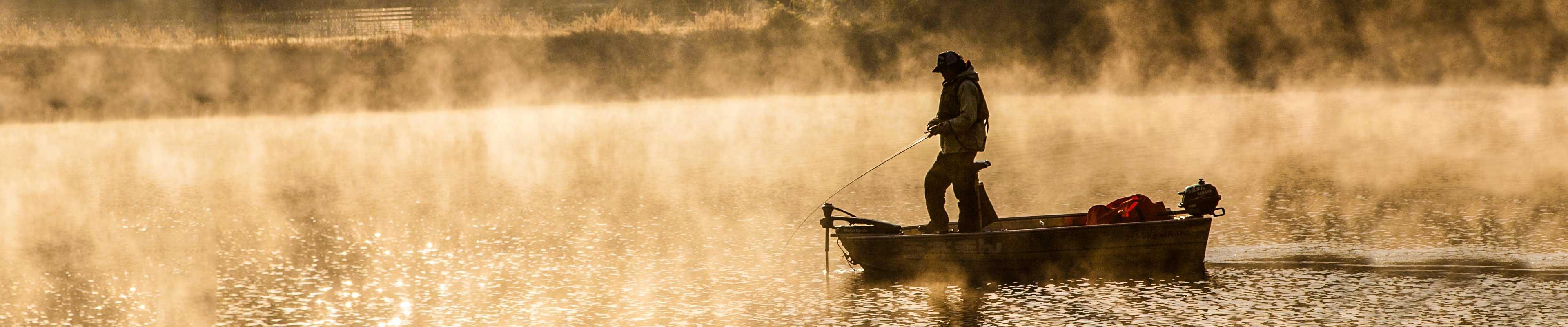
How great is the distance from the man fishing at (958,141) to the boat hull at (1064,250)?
31 cm

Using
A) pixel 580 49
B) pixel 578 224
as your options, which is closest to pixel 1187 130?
pixel 578 224

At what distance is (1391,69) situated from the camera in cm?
3550

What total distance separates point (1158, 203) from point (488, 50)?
27890 mm

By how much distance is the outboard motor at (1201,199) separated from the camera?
1084 centimetres

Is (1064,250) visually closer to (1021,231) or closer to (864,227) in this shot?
(1021,231)

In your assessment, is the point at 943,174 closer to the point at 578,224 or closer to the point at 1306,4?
the point at 578,224

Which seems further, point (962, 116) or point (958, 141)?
point (958, 141)

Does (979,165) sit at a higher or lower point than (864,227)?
higher

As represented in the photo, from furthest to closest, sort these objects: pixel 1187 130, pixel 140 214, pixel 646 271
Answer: pixel 1187 130
pixel 140 214
pixel 646 271

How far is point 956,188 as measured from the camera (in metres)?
11.0

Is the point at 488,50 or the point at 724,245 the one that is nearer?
the point at 724,245

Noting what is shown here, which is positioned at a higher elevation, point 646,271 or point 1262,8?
point 1262,8

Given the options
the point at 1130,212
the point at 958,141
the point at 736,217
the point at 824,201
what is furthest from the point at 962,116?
the point at 824,201

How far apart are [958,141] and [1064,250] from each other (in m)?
1.01
